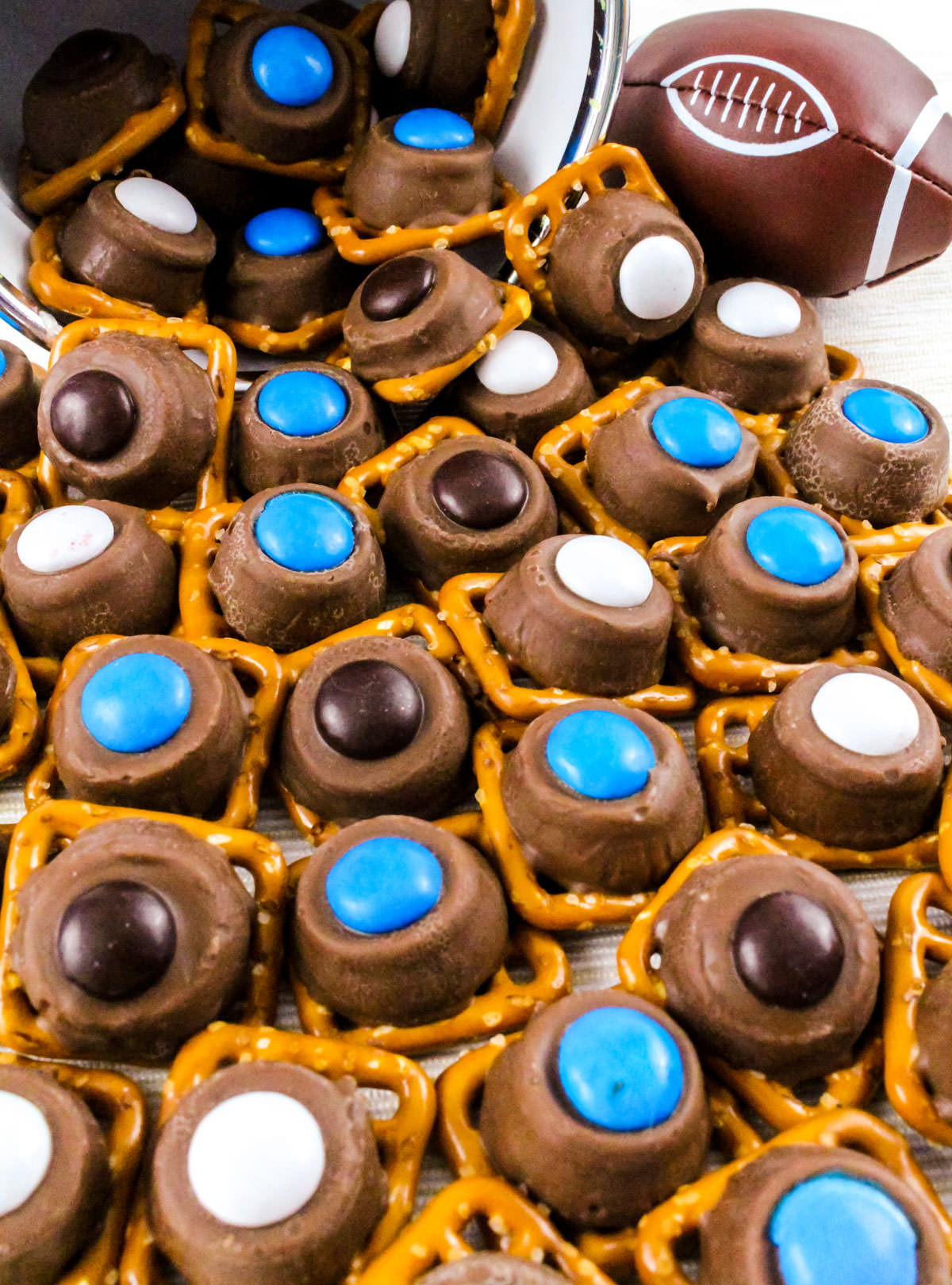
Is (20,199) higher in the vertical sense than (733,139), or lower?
lower

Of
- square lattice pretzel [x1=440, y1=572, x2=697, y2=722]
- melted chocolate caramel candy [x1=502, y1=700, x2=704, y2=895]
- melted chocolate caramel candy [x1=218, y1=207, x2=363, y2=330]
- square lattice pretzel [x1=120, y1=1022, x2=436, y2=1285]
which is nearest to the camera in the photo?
square lattice pretzel [x1=120, y1=1022, x2=436, y2=1285]

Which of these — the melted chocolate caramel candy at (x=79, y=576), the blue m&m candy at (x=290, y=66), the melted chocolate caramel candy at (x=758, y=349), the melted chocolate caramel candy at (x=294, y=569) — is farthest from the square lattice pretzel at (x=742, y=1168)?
the blue m&m candy at (x=290, y=66)

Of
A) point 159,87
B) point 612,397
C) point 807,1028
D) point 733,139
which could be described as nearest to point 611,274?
point 612,397

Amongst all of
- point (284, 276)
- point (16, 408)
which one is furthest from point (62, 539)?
point (284, 276)

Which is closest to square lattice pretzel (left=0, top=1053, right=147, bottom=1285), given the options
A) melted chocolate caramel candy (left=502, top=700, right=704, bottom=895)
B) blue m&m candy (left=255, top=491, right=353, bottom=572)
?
melted chocolate caramel candy (left=502, top=700, right=704, bottom=895)

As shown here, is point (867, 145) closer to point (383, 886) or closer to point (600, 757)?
point (600, 757)

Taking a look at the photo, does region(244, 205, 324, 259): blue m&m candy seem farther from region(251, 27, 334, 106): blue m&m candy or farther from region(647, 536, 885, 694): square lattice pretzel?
region(647, 536, 885, 694): square lattice pretzel

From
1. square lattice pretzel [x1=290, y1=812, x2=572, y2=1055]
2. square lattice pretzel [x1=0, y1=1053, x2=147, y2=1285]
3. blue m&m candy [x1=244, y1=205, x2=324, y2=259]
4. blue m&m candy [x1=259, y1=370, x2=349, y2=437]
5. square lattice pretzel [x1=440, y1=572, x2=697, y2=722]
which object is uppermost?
blue m&m candy [x1=244, y1=205, x2=324, y2=259]

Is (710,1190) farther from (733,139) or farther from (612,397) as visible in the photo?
(733,139)
